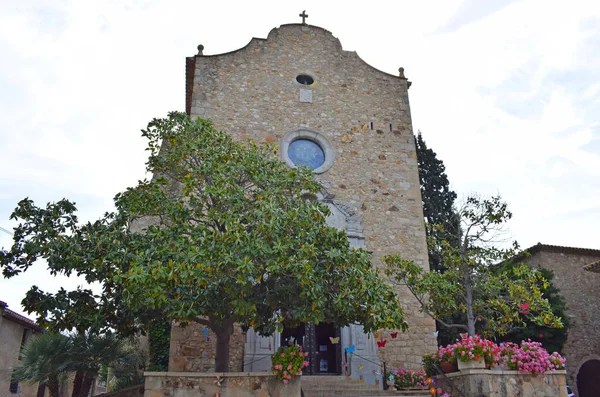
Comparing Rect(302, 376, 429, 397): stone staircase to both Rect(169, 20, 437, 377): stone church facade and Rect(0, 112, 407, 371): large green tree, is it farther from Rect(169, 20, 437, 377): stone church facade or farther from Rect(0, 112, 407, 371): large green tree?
Rect(0, 112, 407, 371): large green tree

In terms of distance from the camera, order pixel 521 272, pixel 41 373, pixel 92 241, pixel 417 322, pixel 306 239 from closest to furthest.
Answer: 1. pixel 306 239
2. pixel 92 241
3. pixel 41 373
4. pixel 521 272
5. pixel 417 322

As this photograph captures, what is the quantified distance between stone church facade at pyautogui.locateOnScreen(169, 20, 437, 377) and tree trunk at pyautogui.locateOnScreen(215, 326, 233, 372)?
2596mm

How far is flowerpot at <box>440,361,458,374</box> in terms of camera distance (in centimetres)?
857

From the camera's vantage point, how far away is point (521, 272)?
1057 centimetres

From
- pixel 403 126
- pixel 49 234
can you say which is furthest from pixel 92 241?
pixel 403 126

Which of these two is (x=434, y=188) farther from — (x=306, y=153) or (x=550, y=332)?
(x=306, y=153)

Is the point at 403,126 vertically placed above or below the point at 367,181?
above

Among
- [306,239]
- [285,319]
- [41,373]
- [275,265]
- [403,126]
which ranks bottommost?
[41,373]

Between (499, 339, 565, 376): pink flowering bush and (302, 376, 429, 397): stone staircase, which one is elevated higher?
(499, 339, 565, 376): pink flowering bush

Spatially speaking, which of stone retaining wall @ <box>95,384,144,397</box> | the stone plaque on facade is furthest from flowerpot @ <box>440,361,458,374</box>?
the stone plaque on facade

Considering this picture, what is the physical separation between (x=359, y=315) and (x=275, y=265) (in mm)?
1863

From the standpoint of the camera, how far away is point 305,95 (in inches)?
554

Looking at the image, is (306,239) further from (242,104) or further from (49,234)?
(242,104)

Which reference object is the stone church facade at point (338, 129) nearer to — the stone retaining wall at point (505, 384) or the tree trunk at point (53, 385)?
the stone retaining wall at point (505, 384)
